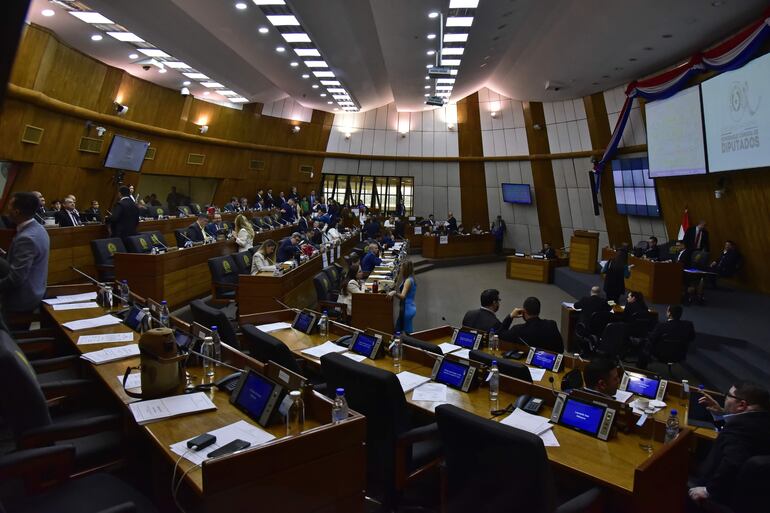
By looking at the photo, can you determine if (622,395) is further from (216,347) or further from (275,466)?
(216,347)

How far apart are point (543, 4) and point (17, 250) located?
30.3 feet

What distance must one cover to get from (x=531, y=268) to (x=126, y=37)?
10.9 meters

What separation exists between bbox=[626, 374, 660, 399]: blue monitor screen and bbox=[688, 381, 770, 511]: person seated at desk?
595mm

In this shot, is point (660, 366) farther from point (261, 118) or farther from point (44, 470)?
point (261, 118)

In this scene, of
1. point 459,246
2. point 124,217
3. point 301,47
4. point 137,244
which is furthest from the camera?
point 459,246

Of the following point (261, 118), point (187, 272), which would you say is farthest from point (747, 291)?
point (261, 118)

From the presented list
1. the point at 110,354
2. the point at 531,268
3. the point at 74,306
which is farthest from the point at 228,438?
the point at 531,268

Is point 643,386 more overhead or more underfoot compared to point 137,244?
more underfoot

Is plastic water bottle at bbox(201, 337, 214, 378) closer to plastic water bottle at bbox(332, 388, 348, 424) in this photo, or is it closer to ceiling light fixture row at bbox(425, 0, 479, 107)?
plastic water bottle at bbox(332, 388, 348, 424)

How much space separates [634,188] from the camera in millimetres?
13203

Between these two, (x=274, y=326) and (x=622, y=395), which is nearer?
(x=622, y=395)

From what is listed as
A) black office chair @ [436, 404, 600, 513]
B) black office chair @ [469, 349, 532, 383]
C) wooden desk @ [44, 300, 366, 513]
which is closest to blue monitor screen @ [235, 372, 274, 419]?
wooden desk @ [44, 300, 366, 513]

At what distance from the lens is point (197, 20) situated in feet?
28.3

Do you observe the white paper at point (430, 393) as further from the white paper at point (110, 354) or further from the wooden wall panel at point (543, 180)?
the wooden wall panel at point (543, 180)
